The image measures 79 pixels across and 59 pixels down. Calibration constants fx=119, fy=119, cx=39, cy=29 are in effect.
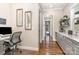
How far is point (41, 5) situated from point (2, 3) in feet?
2.07

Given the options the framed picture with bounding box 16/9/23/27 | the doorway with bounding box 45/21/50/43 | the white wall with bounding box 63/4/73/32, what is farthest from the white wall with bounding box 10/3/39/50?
the white wall with bounding box 63/4/73/32

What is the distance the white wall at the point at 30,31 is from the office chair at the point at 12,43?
0.24 ft

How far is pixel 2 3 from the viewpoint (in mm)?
1913

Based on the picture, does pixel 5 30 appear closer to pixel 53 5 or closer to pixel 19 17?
pixel 19 17

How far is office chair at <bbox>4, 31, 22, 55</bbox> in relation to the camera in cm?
196

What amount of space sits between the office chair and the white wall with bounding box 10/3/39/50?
7cm

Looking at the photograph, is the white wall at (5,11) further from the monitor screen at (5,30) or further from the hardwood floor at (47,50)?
the hardwood floor at (47,50)

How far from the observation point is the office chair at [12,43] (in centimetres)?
196

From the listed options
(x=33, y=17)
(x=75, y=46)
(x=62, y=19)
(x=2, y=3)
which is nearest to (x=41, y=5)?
(x=33, y=17)

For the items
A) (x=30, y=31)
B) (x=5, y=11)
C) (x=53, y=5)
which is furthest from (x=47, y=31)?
(x=5, y=11)

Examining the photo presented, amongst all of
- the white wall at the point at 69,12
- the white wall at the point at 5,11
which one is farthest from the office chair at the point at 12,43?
the white wall at the point at 69,12

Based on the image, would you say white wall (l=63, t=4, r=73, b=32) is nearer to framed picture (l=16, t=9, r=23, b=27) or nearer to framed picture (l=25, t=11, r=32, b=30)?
framed picture (l=25, t=11, r=32, b=30)

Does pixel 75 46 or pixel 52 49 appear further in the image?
pixel 52 49
